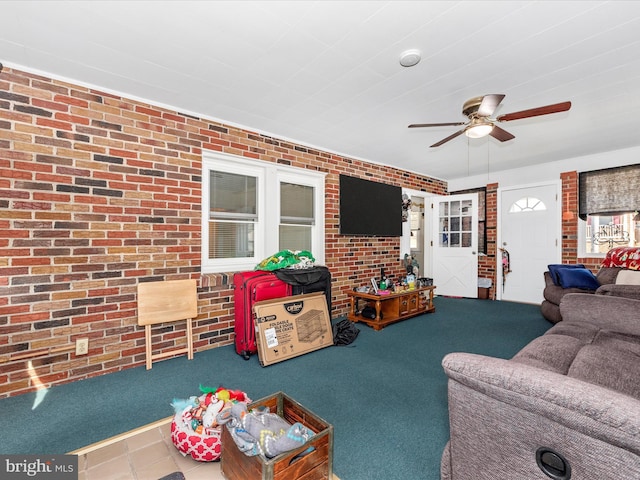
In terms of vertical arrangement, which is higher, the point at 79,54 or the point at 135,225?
the point at 79,54

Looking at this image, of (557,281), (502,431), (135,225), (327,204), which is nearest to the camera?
(502,431)

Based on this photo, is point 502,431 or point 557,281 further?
point 557,281

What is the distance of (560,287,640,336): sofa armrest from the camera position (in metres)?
2.02

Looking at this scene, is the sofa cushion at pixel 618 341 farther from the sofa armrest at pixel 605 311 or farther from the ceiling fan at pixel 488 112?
the ceiling fan at pixel 488 112

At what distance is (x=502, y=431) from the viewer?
3.21ft

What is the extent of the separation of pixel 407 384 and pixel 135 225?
2685 millimetres

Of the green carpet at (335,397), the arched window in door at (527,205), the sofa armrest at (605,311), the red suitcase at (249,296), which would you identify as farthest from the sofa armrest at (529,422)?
the arched window in door at (527,205)

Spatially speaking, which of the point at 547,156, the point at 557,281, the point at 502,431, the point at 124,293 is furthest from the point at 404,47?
the point at 547,156

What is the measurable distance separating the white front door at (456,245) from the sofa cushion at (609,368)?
408cm

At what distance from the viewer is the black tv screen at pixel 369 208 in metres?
4.45

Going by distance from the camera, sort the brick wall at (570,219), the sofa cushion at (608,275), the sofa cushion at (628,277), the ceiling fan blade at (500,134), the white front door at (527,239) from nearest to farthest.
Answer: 1. the ceiling fan blade at (500,134)
2. the sofa cushion at (628,277)
3. the sofa cushion at (608,275)
4. the brick wall at (570,219)
5. the white front door at (527,239)

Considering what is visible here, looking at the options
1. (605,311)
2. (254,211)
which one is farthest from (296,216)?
(605,311)

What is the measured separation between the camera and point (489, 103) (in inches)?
88.7

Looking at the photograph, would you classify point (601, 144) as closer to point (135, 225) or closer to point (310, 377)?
point (310, 377)
